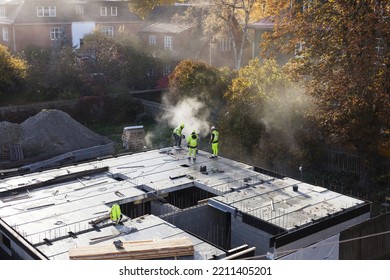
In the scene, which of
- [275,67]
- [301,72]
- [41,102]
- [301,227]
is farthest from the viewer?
[41,102]

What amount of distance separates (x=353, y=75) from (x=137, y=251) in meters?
14.1

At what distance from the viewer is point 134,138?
30641 millimetres

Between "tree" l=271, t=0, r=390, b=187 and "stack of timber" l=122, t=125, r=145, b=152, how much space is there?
32.4 feet

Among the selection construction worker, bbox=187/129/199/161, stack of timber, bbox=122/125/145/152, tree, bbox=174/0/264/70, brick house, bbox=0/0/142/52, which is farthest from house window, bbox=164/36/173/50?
construction worker, bbox=187/129/199/161

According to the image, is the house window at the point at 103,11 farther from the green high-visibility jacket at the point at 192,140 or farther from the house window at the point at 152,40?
the green high-visibility jacket at the point at 192,140

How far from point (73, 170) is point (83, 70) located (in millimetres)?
20741

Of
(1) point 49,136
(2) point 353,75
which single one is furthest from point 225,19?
(2) point 353,75

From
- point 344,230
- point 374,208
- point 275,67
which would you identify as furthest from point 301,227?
point 275,67

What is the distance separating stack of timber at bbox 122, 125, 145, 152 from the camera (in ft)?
100

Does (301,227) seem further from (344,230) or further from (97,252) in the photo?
(97,252)

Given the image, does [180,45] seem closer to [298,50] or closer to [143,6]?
[143,6]

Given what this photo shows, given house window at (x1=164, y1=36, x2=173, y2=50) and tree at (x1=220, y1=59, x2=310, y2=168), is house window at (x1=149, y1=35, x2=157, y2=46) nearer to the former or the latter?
house window at (x1=164, y1=36, x2=173, y2=50)

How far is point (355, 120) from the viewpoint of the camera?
77.9 ft

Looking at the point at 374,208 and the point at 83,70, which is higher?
the point at 83,70
